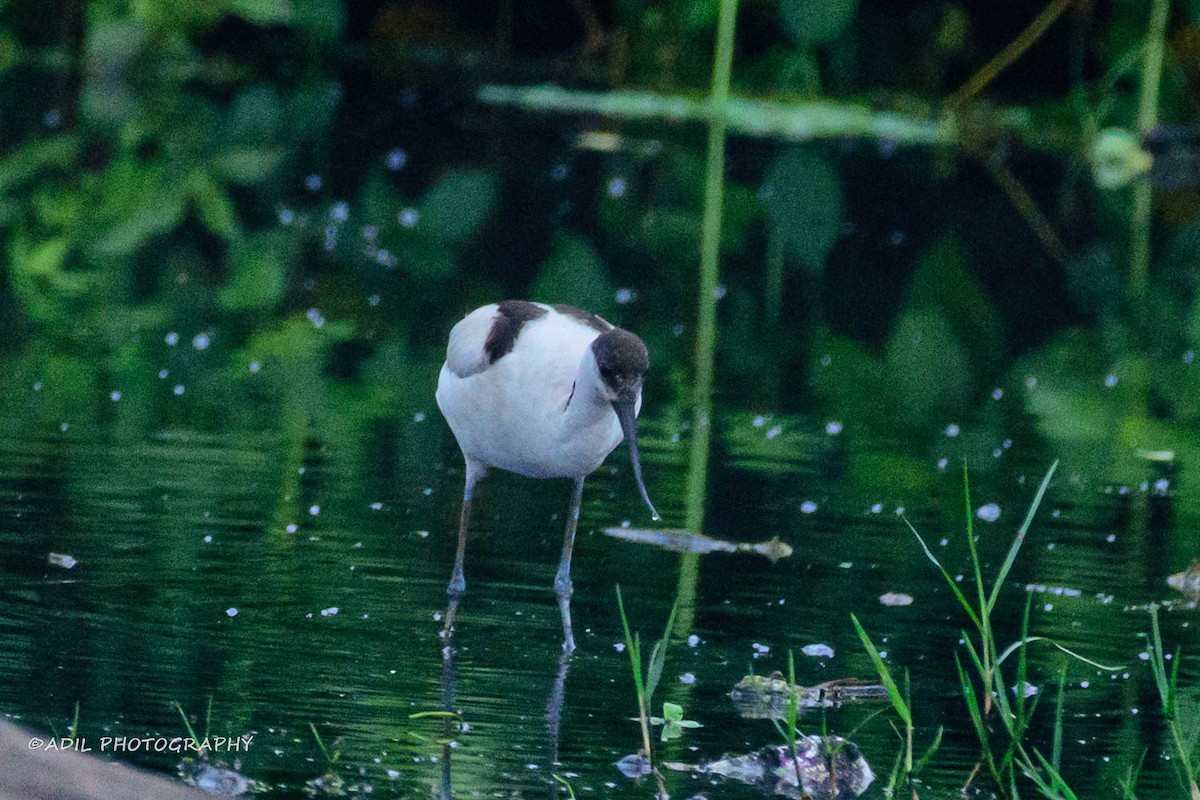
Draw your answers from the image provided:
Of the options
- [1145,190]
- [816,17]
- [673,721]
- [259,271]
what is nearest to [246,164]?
A: [259,271]

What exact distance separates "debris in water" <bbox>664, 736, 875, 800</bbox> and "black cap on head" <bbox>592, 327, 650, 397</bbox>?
3.68ft

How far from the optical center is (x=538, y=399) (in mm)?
6227

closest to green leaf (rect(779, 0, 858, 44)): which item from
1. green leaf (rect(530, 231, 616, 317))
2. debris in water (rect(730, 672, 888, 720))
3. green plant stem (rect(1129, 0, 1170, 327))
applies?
green plant stem (rect(1129, 0, 1170, 327))

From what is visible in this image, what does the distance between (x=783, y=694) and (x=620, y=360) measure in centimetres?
97

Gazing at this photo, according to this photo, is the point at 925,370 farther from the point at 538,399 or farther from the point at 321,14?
the point at 321,14

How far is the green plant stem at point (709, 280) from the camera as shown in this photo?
8578 millimetres

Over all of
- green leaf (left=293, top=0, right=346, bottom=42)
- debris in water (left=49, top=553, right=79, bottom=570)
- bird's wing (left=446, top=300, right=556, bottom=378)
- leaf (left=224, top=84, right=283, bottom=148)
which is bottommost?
debris in water (left=49, top=553, right=79, bottom=570)

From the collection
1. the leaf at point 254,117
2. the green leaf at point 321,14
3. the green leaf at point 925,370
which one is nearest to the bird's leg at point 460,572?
the green leaf at point 925,370

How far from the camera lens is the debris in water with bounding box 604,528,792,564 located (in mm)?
7453

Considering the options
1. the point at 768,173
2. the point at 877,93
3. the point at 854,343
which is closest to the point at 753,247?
the point at 854,343

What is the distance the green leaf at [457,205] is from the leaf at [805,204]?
222cm

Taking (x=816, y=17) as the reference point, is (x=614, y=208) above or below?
below

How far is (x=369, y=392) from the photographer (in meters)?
9.70

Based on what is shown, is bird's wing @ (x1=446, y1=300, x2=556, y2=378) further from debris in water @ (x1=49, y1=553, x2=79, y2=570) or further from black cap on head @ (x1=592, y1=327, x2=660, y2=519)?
debris in water @ (x1=49, y1=553, x2=79, y2=570)
